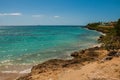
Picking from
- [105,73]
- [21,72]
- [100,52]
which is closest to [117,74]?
[105,73]

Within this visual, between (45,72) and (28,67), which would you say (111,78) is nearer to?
(45,72)

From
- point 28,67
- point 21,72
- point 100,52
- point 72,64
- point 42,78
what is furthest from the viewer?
point 100,52

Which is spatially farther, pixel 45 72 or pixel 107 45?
pixel 107 45

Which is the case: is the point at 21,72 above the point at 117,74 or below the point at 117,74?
below

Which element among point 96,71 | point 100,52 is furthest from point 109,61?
point 100,52

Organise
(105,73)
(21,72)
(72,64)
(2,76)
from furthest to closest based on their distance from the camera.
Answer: (21,72)
(2,76)
(72,64)
(105,73)

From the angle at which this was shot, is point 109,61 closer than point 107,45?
Yes

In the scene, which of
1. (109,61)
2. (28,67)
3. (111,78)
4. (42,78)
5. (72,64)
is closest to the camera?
(111,78)

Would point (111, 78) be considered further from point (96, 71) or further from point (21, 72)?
point (21, 72)

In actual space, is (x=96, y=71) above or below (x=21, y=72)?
above

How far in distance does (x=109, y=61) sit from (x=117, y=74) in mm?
2966

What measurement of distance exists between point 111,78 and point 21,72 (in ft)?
34.0

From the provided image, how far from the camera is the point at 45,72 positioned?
52.7ft

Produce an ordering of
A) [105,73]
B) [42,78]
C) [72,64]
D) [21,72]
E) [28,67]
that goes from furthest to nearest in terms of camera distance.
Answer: [28,67]
[21,72]
[72,64]
[42,78]
[105,73]
